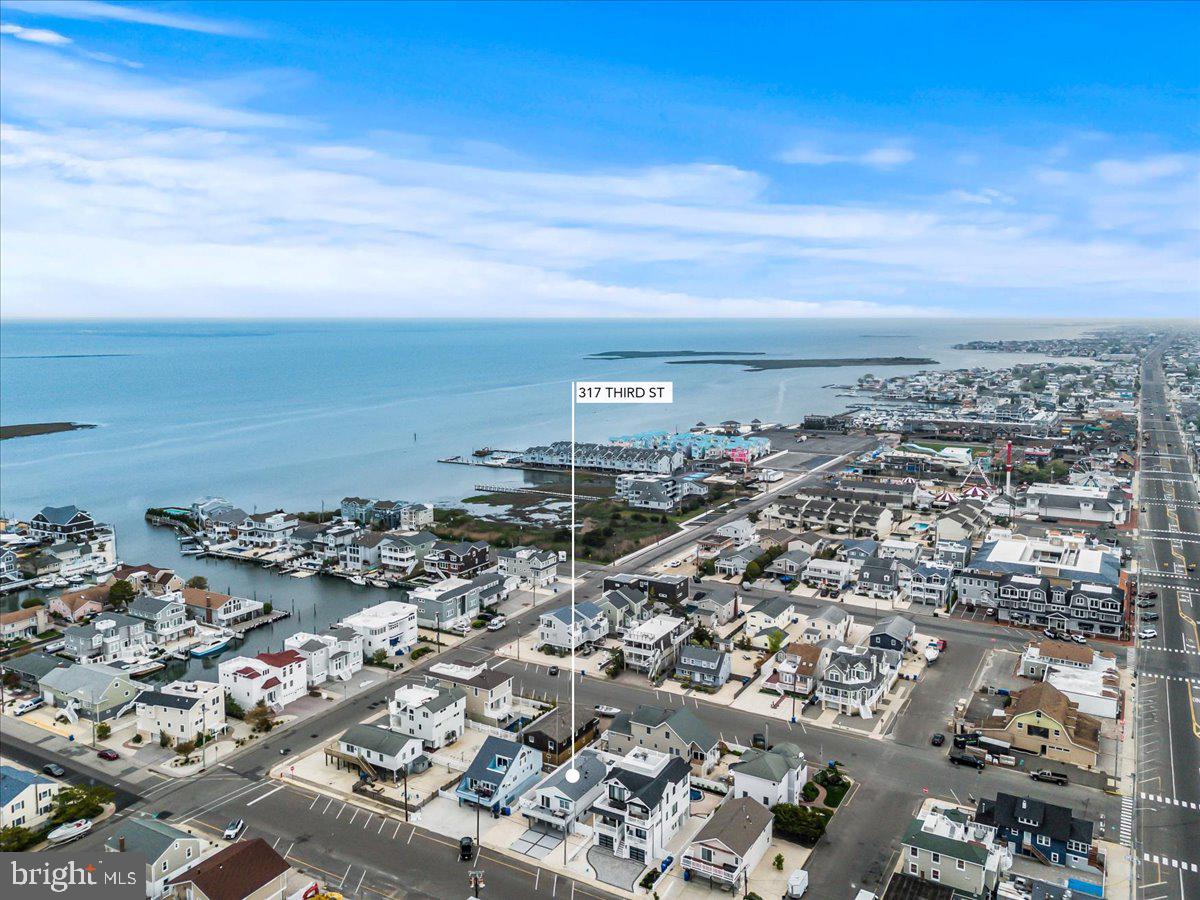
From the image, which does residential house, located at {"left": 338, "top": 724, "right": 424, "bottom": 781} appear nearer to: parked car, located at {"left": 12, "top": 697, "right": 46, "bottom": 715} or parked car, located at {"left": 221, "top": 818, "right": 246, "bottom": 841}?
parked car, located at {"left": 221, "top": 818, "right": 246, "bottom": 841}

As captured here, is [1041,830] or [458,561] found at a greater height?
[1041,830]

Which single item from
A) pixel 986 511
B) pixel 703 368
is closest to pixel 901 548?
pixel 986 511

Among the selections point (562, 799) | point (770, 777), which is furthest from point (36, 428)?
point (770, 777)

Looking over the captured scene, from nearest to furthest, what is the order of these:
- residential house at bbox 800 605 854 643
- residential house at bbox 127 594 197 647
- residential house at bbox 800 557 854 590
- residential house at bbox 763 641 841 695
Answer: residential house at bbox 763 641 841 695, residential house at bbox 800 605 854 643, residential house at bbox 127 594 197 647, residential house at bbox 800 557 854 590

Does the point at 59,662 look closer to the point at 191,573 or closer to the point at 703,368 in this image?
the point at 191,573

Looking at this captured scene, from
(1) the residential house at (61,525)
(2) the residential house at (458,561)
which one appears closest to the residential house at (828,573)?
(2) the residential house at (458,561)

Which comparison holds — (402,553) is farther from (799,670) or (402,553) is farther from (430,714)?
(799,670)

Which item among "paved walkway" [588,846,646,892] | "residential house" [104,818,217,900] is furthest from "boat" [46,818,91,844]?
"paved walkway" [588,846,646,892]
